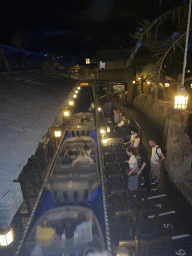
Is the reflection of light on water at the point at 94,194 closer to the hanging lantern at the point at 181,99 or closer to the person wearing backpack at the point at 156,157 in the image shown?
the person wearing backpack at the point at 156,157

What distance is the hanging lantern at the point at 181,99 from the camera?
5115 mm

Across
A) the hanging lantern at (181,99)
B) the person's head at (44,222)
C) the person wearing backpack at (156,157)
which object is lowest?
the person's head at (44,222)

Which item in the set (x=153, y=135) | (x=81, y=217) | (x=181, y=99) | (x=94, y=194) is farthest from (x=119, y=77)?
(x=81, y=217)

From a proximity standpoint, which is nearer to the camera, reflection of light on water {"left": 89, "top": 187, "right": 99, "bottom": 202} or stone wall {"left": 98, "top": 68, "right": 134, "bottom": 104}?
reflection of light on water {"left": 89, "top": 187, "right": 99, "bottom": 202}

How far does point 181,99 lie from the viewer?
17.2 ft

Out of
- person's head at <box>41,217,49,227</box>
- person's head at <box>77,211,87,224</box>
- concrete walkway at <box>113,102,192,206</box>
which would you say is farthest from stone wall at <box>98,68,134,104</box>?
person's head at <box>41,217,49,227</box>

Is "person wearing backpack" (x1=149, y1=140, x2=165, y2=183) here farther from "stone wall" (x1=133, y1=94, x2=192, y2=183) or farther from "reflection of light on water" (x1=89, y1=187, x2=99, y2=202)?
"reflection of light on water" (x1=89, y1=187, x2=99, y2=202)

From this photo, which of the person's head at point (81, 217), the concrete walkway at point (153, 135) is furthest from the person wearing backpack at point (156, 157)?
the person's head at point (81, 217)

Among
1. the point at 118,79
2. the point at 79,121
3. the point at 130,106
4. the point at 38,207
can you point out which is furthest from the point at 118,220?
the point at 118,79

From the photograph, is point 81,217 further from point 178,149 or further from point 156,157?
point 178,149

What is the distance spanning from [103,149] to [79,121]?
4.50 m

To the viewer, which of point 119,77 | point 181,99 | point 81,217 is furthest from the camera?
point 119,77

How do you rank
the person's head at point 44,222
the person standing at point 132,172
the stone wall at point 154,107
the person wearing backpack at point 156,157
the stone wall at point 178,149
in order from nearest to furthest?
the person's head at point 44,222 → the person standing at point 132,172 → the person wearing backpack at point 156,157 → the stone wall at point 178,149 → the stone wall at point 154,107

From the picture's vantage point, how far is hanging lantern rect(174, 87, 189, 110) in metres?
5.11
